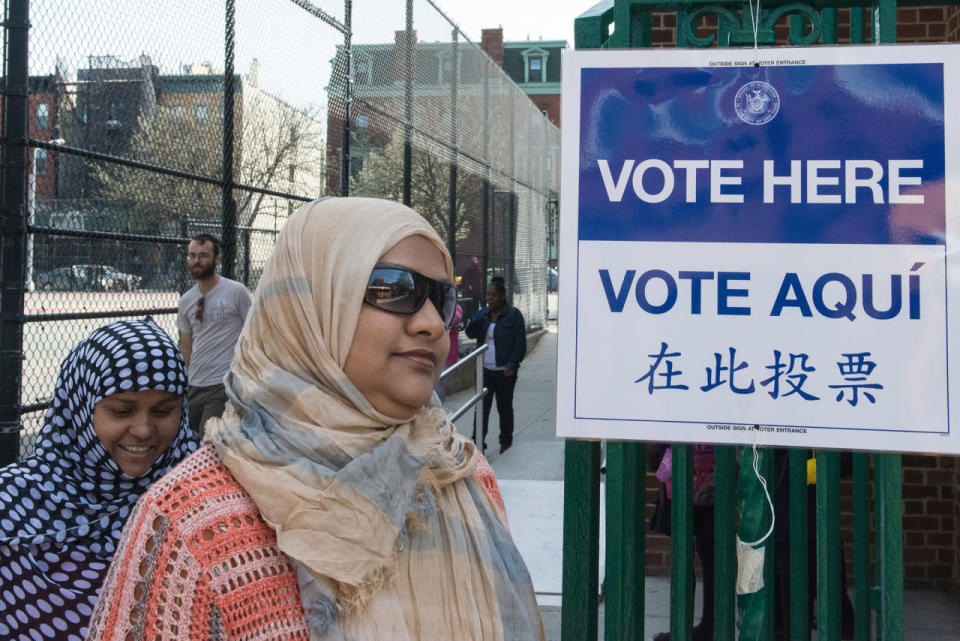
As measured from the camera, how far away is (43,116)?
478 cm

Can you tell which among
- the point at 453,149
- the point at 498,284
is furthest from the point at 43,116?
the point at 453,149

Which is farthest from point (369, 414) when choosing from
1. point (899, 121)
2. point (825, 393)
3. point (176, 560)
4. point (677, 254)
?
point (899, 121)

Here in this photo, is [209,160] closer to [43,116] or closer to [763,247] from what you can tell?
[43,116]

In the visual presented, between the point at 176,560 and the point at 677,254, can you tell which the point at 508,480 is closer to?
the point at 677,254

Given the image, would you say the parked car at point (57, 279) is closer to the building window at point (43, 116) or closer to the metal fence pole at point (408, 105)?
the building window at point (43, 116)

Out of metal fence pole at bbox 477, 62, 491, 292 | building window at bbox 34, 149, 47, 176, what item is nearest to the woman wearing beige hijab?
building window at bbox 34, 149, 47, 176

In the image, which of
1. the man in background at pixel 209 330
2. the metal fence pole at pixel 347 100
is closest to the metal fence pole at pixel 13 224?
the man in background at pixel 209 330

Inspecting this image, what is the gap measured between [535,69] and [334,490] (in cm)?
6154

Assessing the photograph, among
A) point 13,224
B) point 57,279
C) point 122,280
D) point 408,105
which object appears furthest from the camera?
point 408,105

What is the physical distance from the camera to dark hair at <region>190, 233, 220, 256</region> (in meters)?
6.25

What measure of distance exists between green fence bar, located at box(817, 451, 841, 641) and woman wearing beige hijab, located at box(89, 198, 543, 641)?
90 cm

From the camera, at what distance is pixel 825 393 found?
220cm

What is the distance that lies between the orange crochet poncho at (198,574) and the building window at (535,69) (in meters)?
60.7

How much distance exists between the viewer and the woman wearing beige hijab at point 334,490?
1.55m
